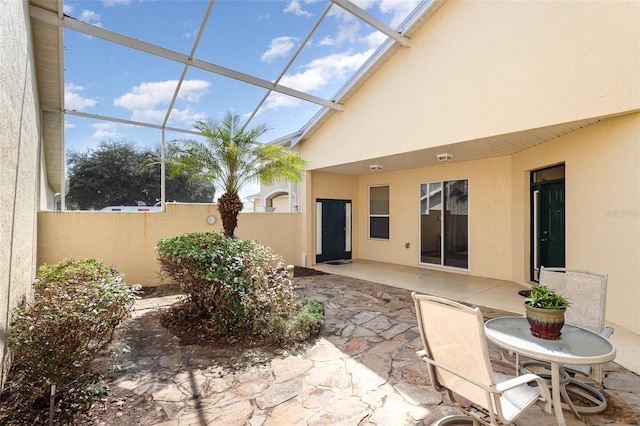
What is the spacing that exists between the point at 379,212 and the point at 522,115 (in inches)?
257

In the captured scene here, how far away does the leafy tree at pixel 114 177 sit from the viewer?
1263 cm

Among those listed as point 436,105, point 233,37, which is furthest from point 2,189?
point 436,105

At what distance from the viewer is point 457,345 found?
2.23 metres

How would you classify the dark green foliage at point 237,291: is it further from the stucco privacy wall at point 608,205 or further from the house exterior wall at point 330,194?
the house exterior wall at point 330,194

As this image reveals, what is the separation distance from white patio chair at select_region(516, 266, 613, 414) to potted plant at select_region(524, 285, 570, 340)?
669 mm

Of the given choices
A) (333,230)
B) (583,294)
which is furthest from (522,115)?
(333,230)

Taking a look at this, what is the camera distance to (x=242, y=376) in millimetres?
3586

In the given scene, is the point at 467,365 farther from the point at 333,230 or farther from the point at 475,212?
the point at 333,230

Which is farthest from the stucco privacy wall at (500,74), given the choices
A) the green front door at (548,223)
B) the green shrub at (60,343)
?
the green shrub at (60,343)

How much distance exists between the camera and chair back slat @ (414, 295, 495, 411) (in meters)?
2.07

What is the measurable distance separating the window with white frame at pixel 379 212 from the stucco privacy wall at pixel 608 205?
5621 mm

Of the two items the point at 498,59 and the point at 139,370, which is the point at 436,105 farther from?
the point at 139,370

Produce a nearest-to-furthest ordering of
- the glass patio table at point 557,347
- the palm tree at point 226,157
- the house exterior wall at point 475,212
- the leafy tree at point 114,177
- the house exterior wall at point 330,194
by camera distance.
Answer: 1. the glass patio table at point 557,347
2. the palm tree at point 226,157
3. the house exterior wall at point 475,212
4. the house exterior wall at point 330,194
5. the leafy tree at point 114,177

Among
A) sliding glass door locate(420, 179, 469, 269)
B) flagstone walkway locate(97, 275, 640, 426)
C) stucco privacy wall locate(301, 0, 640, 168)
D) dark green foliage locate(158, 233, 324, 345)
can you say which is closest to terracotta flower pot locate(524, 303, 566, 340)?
flagstone walkway locate(97, 275, 640, 426)
